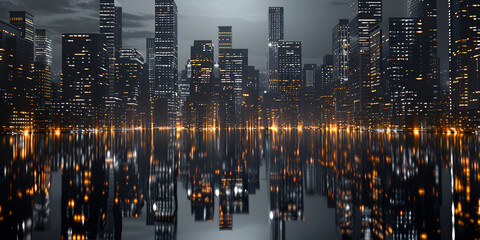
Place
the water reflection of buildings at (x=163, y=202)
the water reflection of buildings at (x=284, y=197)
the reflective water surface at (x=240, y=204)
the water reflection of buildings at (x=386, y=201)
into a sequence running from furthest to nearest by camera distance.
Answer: the water reflection of buildings at (x=284, y=197), the water reflection of buildings at (x=163, y=202), the reflective water surface at (x=240, y=204), the water reflection of buildings at (x=386, y=201)

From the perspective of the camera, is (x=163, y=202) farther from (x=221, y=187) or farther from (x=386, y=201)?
(x=386, y=201)

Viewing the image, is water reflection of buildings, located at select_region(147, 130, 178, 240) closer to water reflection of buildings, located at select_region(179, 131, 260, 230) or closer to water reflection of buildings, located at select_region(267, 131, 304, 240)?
water reflection of buildings, located at select_region(179, 131, 260, 230)

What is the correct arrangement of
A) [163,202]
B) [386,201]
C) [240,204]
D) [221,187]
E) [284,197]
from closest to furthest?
[386,201]
[163,202]
[240,204]
[284,197]
[221,187]

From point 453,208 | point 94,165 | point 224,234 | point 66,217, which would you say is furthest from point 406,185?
point 94,165

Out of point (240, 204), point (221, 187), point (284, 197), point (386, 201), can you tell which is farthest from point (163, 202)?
point (386, 201)

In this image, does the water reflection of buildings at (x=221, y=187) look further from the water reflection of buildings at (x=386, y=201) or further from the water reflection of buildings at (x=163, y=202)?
the water reflection of buildings at (x=386, y=201)

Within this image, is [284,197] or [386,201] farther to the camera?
[284,197]

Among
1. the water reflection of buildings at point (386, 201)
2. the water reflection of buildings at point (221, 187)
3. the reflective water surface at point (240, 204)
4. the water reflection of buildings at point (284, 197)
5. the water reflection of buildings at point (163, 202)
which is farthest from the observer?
the water reflection of buildings at point (221, 187)

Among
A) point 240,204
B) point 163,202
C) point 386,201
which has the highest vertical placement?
point 386,201

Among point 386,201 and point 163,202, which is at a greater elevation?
point 386,201

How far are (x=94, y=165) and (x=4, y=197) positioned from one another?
15697mm

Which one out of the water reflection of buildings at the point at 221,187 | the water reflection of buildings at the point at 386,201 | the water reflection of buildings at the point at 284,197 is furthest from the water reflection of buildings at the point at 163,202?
the water reflection of buildings at the point at 386,201

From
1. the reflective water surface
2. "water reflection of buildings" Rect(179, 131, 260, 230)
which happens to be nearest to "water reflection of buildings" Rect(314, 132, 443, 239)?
the reflective water surface

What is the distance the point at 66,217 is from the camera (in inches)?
631
